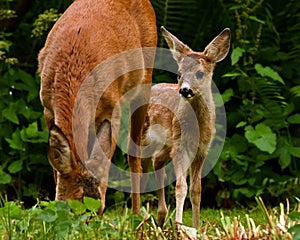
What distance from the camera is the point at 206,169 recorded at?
339 inches

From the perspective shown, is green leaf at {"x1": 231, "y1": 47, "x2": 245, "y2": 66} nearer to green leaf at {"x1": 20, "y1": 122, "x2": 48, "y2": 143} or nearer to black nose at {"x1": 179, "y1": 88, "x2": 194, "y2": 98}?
green leaf at {"x1": 20, "y1": 122, "x2": 48, "y2": 143}

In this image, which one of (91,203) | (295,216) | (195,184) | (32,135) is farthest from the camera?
(32,135)

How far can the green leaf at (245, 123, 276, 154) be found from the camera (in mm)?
8227

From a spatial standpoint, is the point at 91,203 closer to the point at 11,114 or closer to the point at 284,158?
the point at 284,158

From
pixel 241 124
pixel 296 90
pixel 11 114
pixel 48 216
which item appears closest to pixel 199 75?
pixel 48 216

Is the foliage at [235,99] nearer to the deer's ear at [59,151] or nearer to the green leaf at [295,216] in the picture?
the deer's ear at [59,151]

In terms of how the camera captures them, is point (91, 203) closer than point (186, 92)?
Yes

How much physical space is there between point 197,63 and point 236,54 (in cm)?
271

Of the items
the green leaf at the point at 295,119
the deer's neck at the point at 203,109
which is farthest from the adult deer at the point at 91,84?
the green leaf at the point at 295,119

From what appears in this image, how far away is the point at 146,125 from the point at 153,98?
0.81ft

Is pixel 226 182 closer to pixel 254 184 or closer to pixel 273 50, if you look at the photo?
pixel 254 184

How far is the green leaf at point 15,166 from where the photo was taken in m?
8.60

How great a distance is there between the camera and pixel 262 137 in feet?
27.3

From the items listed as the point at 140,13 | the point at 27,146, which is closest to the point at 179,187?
the point at 140,13
